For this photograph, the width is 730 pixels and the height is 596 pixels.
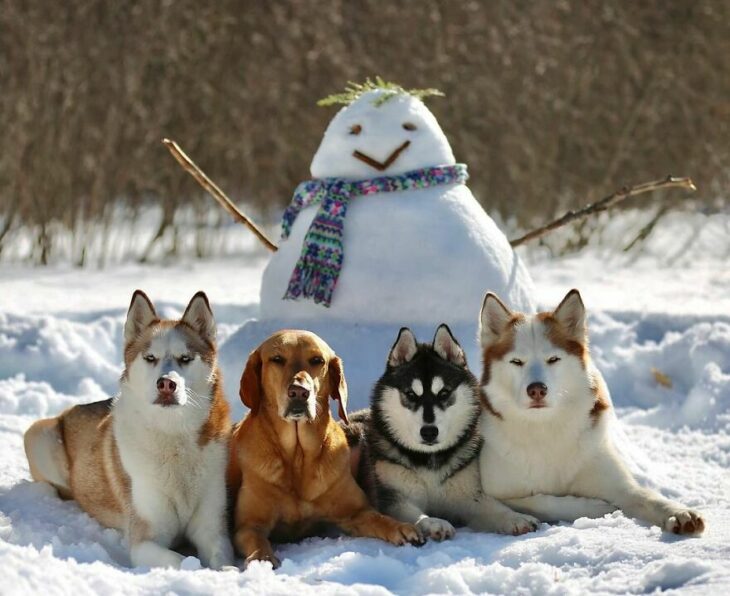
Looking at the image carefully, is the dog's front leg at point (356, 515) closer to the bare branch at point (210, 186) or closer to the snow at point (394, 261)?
the snow at point (394, 261)

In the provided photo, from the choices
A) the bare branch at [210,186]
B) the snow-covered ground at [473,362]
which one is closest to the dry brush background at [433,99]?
the snow-covered ground at [473,362]

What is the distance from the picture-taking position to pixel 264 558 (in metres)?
3.78

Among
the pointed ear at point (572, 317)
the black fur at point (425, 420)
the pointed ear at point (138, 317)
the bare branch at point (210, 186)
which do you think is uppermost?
the bare branch at point (210, 186)

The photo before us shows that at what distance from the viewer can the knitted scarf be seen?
5.35m

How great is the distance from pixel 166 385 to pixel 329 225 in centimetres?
177

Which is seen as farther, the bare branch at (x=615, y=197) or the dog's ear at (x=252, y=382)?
the bare branch at (x=615, y=197)

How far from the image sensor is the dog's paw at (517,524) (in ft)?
13.2

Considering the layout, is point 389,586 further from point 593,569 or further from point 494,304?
point 494,304

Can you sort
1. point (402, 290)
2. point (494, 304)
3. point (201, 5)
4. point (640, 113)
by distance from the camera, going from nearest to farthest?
1. point (494, 304)
2. point (402, 290)
3. point (201, 5)
4. point (640, 113)

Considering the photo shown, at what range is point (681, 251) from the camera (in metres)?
11.6

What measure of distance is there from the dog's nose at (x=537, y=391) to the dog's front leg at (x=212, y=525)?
1.23m

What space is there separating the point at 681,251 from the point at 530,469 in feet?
26.1

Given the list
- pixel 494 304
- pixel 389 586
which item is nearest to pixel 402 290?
pixel 494 304

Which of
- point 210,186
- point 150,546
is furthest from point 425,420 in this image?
point 210,186
